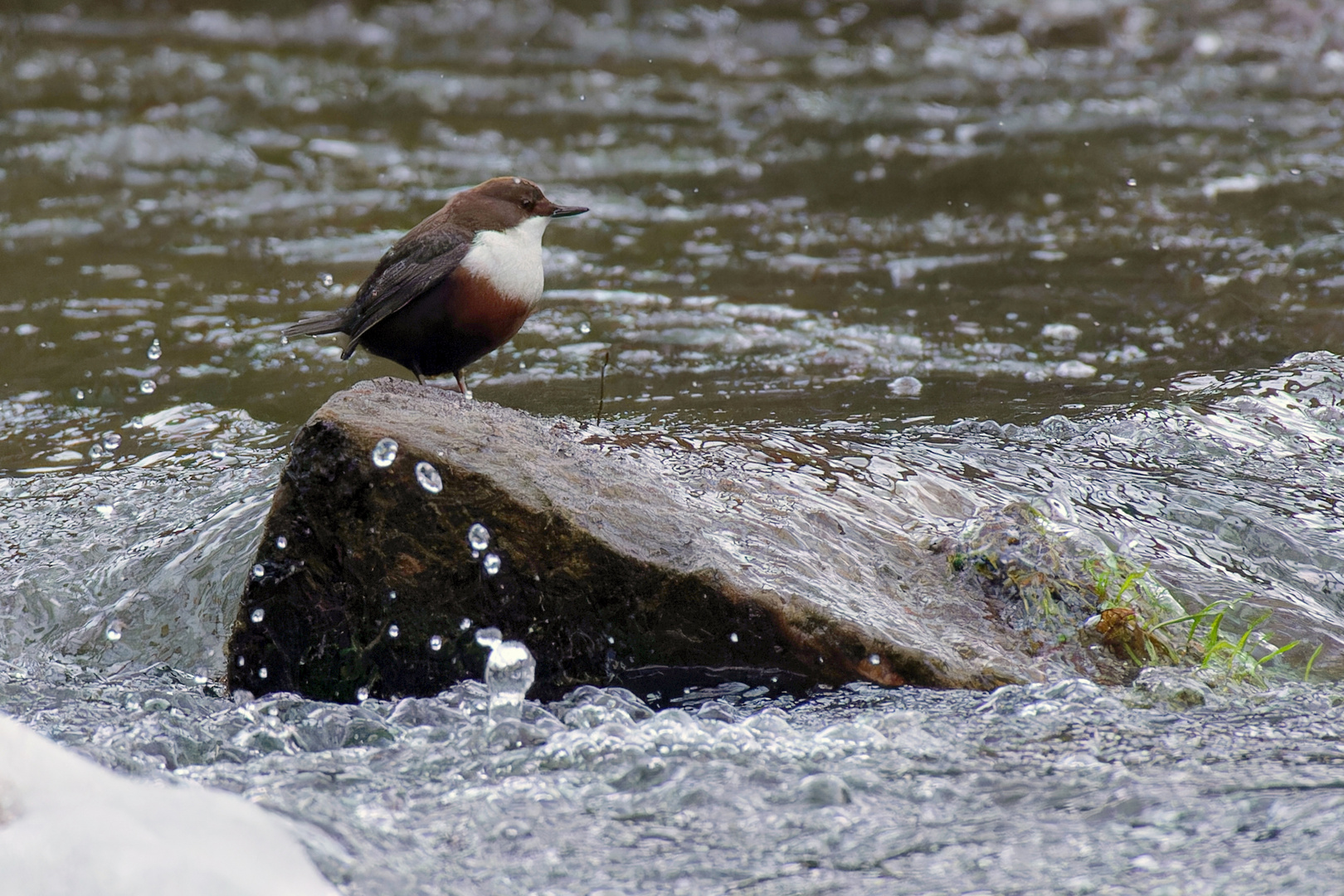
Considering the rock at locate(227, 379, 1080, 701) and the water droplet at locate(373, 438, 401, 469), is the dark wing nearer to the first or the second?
the rock at locate(227, 379, 1080, 701)

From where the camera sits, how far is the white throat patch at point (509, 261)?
165 inches

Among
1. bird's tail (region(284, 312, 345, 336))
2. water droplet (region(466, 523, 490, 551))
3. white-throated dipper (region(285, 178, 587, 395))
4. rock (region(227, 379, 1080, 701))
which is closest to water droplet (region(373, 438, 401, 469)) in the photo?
rock (region(227, 379, 1080, 701))

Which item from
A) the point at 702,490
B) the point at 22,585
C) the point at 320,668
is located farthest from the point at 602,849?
the point at 22,585

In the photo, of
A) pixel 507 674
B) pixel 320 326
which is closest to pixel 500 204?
pixel 320 326

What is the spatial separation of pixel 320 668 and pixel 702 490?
127 cm

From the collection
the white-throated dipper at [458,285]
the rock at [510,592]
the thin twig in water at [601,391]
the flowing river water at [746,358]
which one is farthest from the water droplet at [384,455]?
the thin twig in water at [601,391]

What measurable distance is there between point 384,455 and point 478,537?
327 mm

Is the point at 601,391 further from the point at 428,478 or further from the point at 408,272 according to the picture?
the point at 428,478

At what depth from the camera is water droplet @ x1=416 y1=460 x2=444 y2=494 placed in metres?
3.39

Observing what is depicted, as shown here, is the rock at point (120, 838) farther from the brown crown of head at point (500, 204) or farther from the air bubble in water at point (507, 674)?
the brown crown of head at point (500, 204)

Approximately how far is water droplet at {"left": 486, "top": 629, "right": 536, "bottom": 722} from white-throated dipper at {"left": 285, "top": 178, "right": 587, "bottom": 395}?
122 centimetres

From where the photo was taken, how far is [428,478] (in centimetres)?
339

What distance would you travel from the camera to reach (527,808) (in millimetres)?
2850

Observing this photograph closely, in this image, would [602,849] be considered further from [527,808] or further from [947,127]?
[947,127]
